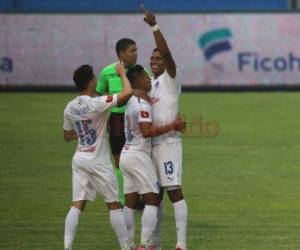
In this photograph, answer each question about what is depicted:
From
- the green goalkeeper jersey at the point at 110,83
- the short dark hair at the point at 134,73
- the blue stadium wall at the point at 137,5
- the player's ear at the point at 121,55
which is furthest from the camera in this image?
the blue stadium wall at the point at 137,5

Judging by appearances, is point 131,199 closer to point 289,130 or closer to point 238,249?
point 238,249

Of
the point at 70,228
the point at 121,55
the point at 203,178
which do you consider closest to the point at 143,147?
the point at 70,228

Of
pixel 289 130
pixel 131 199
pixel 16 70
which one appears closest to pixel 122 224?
pixel 131 199

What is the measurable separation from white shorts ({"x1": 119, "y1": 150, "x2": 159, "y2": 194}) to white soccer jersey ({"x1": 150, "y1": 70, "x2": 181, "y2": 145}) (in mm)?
287

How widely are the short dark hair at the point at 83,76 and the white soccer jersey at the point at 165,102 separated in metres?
0.77

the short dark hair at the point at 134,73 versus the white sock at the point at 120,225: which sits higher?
the short dark hair at the point at 134,73

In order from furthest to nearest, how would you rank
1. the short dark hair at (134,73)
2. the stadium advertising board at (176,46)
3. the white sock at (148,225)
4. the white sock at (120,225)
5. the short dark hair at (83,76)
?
the stadium advertising board at (176,46), the short dark hair at (134,73), the white sock at (148,225), the white sock at (120,225), the short dark hair at (83,76)

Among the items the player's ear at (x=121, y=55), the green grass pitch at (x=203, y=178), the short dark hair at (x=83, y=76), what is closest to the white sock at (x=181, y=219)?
the green grass pitch at (x=203, y=178)

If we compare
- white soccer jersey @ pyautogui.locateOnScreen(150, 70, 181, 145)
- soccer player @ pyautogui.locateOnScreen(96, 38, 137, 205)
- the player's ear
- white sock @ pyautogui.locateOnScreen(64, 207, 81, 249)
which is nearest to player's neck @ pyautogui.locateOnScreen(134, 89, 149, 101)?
white soccer jersey @ pyautogui.locateOnScreen(150, 70, 181, 145)

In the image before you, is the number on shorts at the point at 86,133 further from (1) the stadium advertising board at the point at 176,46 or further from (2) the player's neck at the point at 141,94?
(1) the stadium advertising board at the point at 176,46

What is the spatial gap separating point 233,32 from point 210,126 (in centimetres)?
923

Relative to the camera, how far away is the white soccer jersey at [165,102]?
42.4ft

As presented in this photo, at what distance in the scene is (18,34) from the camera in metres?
36.8

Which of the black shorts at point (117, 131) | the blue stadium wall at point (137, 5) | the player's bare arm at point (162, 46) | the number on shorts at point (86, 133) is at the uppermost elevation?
the blue stadium wall at point (137, 5)
